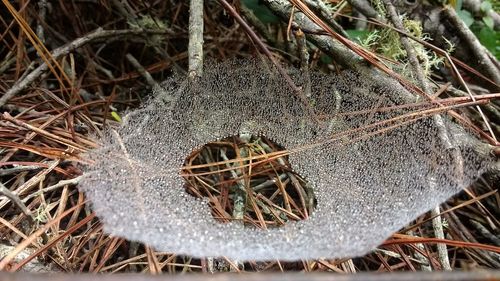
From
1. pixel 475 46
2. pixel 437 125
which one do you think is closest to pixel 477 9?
pixel 475 46

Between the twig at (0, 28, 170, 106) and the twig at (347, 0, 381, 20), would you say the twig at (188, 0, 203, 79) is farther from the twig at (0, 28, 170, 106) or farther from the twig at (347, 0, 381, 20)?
the twig at (347, 0, 381, 20)

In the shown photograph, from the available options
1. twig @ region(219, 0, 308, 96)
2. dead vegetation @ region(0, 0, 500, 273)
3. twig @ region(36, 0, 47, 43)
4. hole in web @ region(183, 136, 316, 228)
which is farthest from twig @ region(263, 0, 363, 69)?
twig @ region(36, 0, 47, 43)

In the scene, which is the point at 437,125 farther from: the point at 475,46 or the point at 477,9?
the point at 477,9

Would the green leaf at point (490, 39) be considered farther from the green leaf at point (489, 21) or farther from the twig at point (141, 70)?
the twig at point (141, 70)

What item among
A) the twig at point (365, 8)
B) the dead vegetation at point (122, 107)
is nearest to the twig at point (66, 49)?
the dead vegetation at point (122, 107)

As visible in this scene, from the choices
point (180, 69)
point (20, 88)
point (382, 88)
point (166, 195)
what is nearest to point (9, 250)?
point (166, 195)

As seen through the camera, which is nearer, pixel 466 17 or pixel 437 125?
pixel 437 125

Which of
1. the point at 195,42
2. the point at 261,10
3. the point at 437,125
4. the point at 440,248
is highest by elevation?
the point at 261,10
